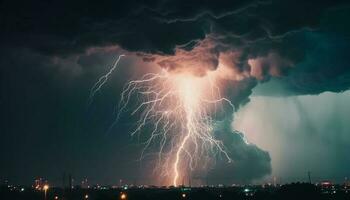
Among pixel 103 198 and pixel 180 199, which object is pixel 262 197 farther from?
pixel 103 198

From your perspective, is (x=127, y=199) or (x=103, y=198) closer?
(x=103, y=198)

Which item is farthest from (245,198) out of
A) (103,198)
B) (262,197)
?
(103,198)

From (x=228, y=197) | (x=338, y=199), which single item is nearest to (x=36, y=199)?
(x=228, y=197)

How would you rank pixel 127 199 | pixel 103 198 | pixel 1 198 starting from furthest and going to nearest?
pixel 1 198 → pixel 127 199 → pixel 103 198

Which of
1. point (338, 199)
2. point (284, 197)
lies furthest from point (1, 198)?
point (338, 199)

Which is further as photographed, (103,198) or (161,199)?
(161,199)

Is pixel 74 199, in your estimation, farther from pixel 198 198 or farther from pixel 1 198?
pixel 198 198

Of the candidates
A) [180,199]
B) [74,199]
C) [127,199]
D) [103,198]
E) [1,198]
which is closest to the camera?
[103,198]

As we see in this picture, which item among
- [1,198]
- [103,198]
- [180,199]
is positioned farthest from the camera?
[1,198]

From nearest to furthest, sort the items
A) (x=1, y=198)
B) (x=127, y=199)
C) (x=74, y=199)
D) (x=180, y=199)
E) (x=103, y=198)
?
1. (x=103, y=198)
2. (x=127, y=199)
3. (x=180, y=199)
4. (x=1, y=198)
5. (x=74, y=199)
